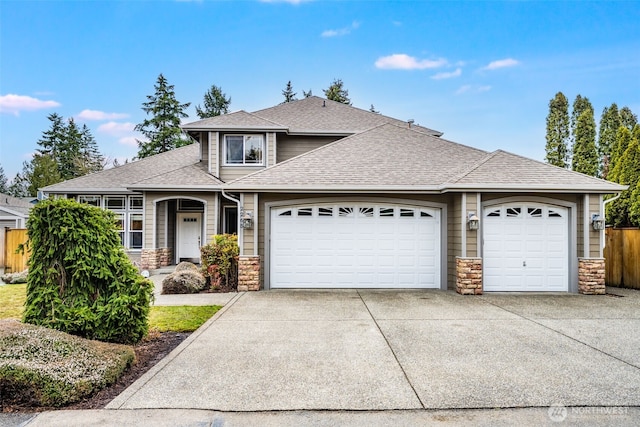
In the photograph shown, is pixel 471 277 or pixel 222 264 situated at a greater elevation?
pixel 222 264

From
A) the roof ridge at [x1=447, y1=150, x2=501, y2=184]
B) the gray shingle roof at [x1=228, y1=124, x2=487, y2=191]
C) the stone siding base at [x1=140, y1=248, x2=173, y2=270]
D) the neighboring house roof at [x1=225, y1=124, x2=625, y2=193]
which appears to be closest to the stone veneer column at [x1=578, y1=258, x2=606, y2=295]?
the neighboring house roof at [x1=225, y1=124, x2=625, y2=193]

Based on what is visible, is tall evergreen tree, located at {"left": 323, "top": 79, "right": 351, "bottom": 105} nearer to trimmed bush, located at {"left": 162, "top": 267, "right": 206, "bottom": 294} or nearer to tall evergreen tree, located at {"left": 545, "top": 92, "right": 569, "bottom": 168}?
tall evergreen tree, located at {"left": 545, "top": 92, "right": 569, "bottom": 168}

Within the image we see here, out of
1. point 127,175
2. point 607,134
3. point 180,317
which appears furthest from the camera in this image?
point 607,134

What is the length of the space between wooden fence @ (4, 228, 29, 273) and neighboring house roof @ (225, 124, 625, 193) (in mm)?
8947

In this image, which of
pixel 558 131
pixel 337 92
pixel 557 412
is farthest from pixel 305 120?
pixel 337 92

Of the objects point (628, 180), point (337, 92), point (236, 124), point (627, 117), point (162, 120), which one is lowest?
point (628, 180)

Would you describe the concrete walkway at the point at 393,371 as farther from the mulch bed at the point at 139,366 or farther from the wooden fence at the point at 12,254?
the wooden fence at the point at 12,254

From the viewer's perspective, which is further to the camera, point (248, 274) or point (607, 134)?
point (607, 134)

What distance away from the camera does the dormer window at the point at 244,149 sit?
15.6 m

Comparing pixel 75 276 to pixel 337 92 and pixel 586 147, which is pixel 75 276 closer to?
pixel 586 147

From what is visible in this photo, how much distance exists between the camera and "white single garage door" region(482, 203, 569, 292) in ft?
34.0

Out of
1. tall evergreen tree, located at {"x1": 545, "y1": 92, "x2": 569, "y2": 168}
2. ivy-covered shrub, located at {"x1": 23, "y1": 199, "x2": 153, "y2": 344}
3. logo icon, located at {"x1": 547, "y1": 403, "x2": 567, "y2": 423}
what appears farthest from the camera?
tall evergreen tree, located at {"x1": 545, "y1": 92, "x2": 569, "y2": 168}

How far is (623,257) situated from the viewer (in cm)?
1133

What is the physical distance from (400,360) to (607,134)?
81.2ft
